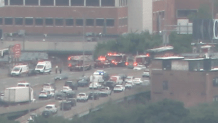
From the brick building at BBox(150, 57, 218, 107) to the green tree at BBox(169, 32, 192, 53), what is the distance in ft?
49.6

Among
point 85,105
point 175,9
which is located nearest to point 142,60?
point 85,105

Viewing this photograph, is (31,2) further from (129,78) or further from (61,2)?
(129,78)

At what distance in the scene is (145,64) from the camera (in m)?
58.8

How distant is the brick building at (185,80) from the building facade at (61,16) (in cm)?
2649

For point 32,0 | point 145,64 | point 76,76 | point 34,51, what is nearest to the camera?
point 76,76

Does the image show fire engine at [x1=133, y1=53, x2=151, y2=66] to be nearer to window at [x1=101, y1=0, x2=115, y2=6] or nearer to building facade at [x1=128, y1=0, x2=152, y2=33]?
window at [x1=101, y1=0, x2=115, y2=6]

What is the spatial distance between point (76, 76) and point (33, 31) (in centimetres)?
2012

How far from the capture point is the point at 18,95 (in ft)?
135

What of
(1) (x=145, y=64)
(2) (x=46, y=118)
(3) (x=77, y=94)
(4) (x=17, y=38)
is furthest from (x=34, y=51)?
(2) (x=46, y=118)

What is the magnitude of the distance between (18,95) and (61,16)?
100ft

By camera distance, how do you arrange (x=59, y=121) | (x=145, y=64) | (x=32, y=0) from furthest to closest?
(x=32, y=0) < (x=145, y=64) < (x=59, y=121)

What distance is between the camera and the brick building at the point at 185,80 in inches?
1683

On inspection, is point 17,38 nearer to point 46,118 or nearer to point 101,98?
point 101,98

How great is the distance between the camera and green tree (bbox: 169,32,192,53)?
197 feet
